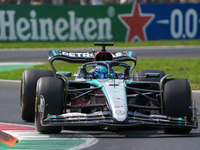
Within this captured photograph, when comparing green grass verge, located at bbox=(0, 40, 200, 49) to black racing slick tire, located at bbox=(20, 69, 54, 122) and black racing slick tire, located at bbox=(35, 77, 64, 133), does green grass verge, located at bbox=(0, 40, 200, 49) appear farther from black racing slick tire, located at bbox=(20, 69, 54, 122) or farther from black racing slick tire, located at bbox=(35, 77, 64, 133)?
black racing slick tire, located at bbox=(35, 77, 64, 133)

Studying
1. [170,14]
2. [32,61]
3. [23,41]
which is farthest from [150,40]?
[32,61]

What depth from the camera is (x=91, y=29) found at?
29562mm

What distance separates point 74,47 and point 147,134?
758 inches

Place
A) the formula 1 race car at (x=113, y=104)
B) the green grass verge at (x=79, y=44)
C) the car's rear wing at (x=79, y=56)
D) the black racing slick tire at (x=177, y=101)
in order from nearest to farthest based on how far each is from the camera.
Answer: the formula 1 race car at (x=113, y=104) < the black racing slick tire at (x=177, y=101) < the car's rear wing at (x=79, y=56) < the green grass verge at (x=79, y=44)

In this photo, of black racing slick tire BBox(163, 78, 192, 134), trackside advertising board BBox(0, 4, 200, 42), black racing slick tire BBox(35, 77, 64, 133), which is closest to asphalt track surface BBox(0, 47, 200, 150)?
black racing slick tire BBox(163, 78, 192, 134)

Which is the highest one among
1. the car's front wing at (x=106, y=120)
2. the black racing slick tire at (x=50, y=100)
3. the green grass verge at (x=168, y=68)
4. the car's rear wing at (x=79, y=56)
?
the car's rear wing at (x=79, y=56)

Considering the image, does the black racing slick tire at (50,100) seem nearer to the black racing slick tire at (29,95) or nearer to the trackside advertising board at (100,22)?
the black racing slick tire at (29,95)

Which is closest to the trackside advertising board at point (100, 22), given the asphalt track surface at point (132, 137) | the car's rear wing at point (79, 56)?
the asphalt track surface at point (132, 137)

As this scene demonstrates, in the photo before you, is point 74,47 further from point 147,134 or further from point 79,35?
point 147,134

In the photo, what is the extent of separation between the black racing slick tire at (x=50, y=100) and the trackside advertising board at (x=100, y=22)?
20.2 metres

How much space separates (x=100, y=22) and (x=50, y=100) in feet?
69.7

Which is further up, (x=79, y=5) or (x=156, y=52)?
(x=79, y=5)

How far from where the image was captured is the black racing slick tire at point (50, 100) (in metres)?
8.70

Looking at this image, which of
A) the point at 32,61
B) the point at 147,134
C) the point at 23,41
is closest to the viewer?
the point at 147,134
